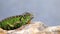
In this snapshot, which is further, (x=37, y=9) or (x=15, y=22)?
(x=37, y=9)

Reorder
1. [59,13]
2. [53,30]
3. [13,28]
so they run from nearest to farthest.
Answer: [53,30] → [13,28] → [59,13]

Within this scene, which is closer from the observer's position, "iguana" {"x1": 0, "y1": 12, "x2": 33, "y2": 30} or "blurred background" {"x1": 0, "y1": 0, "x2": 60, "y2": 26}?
"iguana" {"x1": 0, "y1": 12, "x2": 33, "y2": 30}

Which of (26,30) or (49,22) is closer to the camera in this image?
(26,30)

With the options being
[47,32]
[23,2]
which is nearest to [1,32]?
[47,32]

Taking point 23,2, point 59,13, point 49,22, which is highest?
point 23,2

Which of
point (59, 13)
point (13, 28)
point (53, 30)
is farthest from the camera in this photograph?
point (59, 13)

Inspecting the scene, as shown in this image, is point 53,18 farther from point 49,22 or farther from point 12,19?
point 12,19

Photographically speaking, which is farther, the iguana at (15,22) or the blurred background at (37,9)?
the blurred background at (37,9)

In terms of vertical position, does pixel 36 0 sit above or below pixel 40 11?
above
